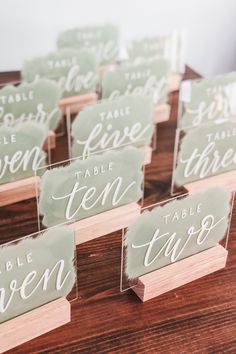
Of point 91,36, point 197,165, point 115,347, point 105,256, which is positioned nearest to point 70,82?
point 91,36

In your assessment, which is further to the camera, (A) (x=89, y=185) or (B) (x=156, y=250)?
(A) (x=89, y=185)

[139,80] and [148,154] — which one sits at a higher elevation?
[139,80]

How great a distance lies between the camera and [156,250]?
89 cm

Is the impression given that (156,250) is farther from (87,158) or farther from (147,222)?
(87,158)

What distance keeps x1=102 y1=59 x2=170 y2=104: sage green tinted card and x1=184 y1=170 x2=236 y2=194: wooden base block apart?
332mm

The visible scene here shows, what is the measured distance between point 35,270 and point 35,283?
25 millimetres

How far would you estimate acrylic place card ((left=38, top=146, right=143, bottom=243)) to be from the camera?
95 cm

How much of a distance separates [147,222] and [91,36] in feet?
3.53

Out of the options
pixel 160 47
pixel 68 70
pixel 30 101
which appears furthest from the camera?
pixel 160 47

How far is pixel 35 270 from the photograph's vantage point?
0.79m

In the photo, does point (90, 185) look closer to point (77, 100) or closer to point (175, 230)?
point (175, 230)

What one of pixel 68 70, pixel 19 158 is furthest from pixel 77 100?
pixel 19 158

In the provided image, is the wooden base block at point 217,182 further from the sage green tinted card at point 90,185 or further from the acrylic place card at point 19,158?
the acrylic place card at point 19,158

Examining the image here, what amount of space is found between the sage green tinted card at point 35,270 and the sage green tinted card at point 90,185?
124 millimetres
